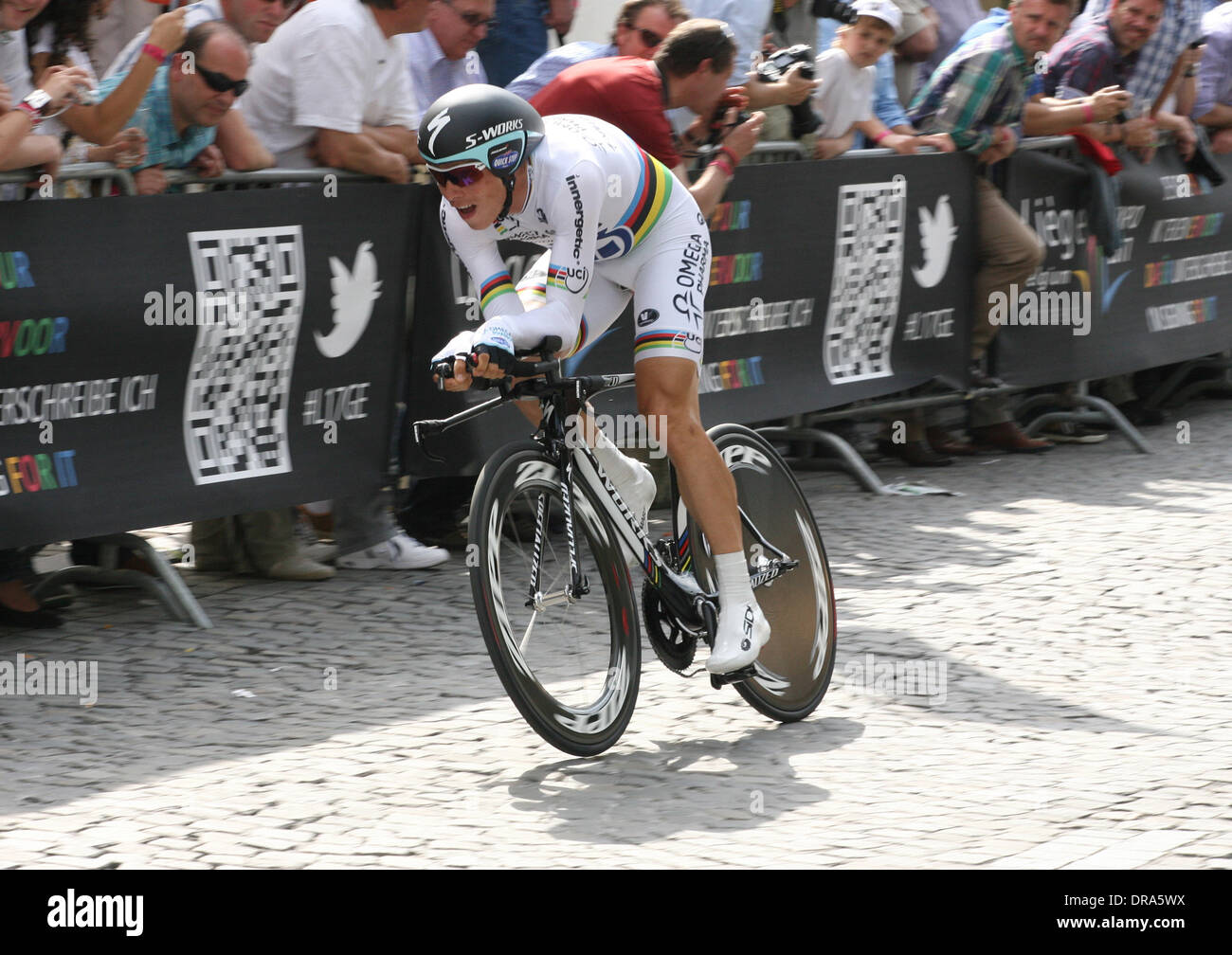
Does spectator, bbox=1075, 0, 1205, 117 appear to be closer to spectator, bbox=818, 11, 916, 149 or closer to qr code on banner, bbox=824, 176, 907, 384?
spectator, bbox=818, 11, 916, 149

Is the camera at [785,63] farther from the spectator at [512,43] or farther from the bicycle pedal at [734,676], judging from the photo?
the bicycle pedal at [734,676]

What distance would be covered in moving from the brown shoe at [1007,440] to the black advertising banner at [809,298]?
0.53 metres

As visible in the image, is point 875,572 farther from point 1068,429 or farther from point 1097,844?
point 1068,429

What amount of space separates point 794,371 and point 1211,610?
9.79ft

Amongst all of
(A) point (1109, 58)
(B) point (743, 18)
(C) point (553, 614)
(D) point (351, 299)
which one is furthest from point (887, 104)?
(C) point (553, 614)

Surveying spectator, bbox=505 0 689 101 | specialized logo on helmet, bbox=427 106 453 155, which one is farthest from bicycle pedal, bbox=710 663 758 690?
spectator, bbox=505 0 689 101

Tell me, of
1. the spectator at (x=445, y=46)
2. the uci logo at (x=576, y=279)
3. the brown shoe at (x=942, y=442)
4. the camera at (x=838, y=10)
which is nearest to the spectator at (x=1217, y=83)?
the brown shoe at (x=942, y=442)

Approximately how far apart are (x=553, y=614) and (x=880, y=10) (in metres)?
5.57

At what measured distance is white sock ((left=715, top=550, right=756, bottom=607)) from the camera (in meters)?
5.18

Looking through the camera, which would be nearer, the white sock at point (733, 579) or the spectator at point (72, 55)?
the white sock at point (733, 579)

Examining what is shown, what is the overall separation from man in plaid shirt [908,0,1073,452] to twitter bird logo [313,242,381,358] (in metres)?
4.16

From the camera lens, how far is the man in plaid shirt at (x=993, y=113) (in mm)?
9695
